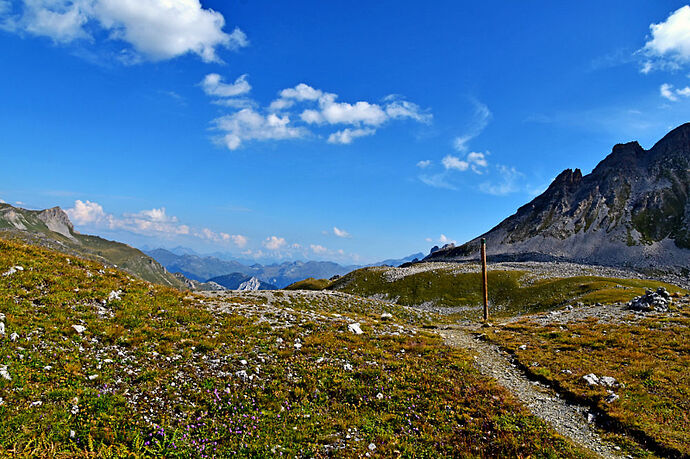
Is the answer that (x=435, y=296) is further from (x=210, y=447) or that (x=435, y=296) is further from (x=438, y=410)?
(x=210, y=447)

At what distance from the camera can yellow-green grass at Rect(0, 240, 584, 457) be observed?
9.66 m

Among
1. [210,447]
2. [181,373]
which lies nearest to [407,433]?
[210,447]

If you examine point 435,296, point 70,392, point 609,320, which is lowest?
point 435,296

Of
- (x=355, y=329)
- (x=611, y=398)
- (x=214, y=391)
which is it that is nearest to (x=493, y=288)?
(x=355, y=329)

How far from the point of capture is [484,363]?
20703mm

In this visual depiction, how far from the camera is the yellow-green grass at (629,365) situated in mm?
12587

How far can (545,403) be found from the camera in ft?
49.4

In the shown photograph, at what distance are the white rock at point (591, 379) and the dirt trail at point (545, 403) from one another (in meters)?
1.91

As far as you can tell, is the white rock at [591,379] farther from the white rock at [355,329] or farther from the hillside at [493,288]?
the hillside at [493,288]

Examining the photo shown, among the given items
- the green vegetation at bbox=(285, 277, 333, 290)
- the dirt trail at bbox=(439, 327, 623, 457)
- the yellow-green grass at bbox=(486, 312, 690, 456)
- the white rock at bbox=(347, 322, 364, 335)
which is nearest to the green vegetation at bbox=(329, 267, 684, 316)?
the green vegetation at bbox=(285, 277, 333, 290)

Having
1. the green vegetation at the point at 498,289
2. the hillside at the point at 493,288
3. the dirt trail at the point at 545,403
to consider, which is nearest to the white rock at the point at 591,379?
the dirt trail at the point at 545,403

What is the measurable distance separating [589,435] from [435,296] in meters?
82.7

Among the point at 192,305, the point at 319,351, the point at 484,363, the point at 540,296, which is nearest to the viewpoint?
the point at 319,351

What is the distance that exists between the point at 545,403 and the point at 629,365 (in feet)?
26.9
